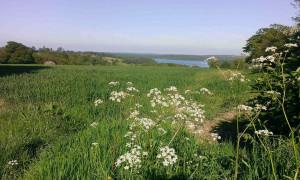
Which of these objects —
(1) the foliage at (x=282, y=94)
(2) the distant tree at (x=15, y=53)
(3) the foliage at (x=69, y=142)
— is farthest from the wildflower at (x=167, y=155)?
(2) the distant tree at (x=15, y=53)

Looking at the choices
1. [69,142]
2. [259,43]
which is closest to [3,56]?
[259,43]

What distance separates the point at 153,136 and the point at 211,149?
3.59 ft

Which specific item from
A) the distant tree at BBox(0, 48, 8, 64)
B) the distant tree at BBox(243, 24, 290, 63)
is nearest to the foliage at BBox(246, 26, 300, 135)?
the distant tree at BBox(243, 24, 290, 63)

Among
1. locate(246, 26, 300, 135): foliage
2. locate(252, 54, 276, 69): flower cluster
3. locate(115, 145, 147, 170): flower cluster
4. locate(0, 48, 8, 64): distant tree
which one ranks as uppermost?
locate(252, 54, 276, 69): flower cluster

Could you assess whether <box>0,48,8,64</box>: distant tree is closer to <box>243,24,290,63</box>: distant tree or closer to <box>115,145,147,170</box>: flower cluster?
<box>243,24,290,63</box>: distant tree

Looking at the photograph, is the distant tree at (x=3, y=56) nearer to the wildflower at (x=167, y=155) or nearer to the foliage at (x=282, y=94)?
the foliage at (x=282, y=94)

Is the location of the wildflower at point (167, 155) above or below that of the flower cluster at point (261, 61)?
below

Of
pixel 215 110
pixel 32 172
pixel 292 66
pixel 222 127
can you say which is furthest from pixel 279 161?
pixel 215 110

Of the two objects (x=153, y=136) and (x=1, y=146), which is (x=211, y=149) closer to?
(x=153, y=136)

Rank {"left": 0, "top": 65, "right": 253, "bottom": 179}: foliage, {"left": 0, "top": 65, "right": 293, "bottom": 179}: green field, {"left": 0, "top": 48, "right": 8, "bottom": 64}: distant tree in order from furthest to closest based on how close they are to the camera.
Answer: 1. {"left": 0, "top": 48, "right": 8, "bottom": 64}: distant tree
2. {"left": 0, "top": 65, "right": 253, "bottom": 179}: foliage
3. {"left": 0, "top": 65, "right": 293, "bottom": 179}: green field

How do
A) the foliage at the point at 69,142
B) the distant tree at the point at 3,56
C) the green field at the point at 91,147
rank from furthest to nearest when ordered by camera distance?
1. the distant tree at the point at 3,56
2. the foliage at the point at 69,142
3. the green field at the point at 91,147

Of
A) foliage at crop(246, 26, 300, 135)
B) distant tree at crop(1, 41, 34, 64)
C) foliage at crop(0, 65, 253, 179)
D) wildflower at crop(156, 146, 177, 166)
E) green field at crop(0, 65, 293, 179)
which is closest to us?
wildflower at crop(156, 146, 177, 166)

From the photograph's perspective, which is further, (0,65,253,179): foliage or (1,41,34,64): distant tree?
(1,41,34,64): distant tree

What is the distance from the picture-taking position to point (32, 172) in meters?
5.12
